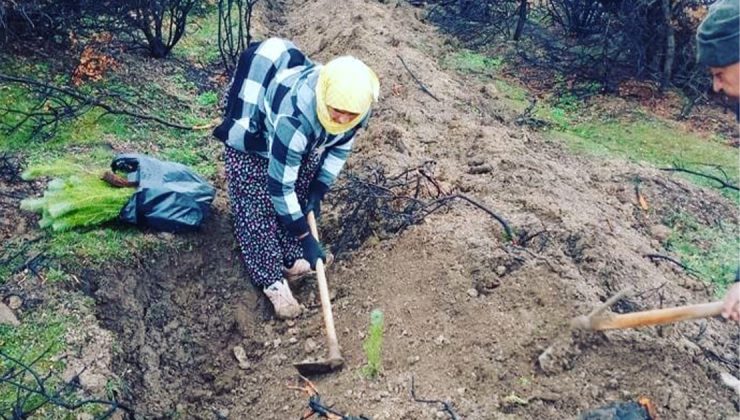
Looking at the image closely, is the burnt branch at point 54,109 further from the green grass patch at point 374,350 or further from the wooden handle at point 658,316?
the wooden handle at point 658,316

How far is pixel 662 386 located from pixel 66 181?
3518 mm

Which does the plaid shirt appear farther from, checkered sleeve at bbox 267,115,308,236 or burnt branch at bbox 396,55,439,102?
burnt branch at bbox 396,55,439,102

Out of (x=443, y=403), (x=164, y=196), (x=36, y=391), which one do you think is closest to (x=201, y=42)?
(x=164, y=196)

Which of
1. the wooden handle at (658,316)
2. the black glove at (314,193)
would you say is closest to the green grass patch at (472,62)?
the black glove at (314,193)

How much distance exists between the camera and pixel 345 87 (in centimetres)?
300

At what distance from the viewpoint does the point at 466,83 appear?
25.9ft

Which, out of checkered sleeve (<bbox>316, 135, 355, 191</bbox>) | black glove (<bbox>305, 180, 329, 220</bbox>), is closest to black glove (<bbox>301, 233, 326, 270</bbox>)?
black glove (<bbox>305, 180, 329, 220</bbox>)

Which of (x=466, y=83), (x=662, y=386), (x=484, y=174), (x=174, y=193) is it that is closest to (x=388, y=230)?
(x=484, y=174)

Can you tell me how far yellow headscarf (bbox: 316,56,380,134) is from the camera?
2998 millimetres

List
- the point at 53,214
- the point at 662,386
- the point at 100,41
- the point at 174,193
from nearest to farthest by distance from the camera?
the point at 662,386 → the point at 53,214 → the point at 174,193 → the point at 100,41

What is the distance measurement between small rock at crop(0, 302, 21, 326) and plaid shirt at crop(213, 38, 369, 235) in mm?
1409

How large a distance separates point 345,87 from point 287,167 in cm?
60

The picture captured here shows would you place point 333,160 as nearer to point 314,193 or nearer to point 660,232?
point 314,193

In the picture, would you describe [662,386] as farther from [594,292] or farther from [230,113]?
[230,113]
